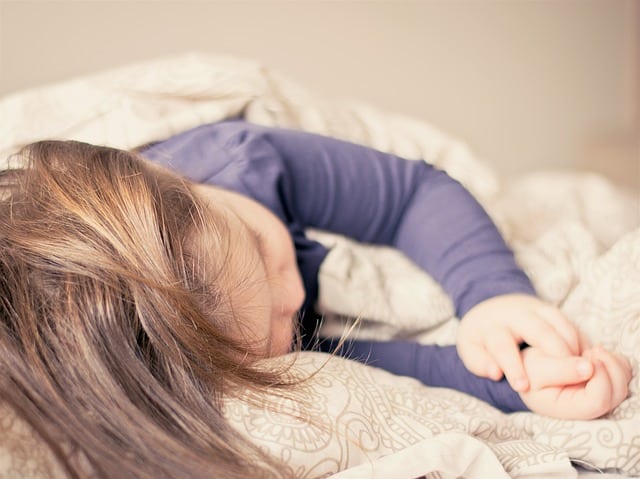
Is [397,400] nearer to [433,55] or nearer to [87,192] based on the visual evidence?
[87,192]

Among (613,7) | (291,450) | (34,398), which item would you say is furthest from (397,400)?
(613,7)

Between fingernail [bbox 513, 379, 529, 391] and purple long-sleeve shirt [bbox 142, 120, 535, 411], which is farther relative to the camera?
purple long-sleeve shirt [bbox 142, 120, 535, 411]

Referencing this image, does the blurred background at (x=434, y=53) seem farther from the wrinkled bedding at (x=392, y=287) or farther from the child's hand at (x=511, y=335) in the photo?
the child's hand at (x=511, y=335)

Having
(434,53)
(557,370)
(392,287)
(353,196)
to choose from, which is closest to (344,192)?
(353,196)

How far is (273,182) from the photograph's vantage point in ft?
2.41

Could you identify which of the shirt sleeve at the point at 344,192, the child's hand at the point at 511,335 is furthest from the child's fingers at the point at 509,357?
the shirt sleeve at the point at 344,192

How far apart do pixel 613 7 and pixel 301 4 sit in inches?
38.4

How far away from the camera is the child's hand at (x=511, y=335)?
56 cm

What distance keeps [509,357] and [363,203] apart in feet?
0.95

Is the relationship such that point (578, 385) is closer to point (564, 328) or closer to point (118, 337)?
point (564, 328)

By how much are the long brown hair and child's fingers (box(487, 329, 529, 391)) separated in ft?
0.64

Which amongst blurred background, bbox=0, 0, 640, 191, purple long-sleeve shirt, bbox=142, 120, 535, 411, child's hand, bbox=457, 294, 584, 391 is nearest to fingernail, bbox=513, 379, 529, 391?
child's hand, bbox=457, 294, 584, 391

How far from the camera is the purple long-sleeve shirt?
69 cm

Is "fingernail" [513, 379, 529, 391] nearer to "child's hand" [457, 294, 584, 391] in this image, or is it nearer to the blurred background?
"child's hand" [457, 294, 584, 391]
